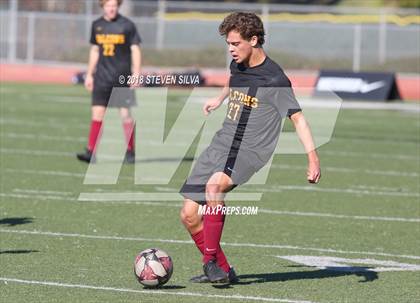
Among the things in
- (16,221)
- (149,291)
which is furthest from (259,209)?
(149,291)

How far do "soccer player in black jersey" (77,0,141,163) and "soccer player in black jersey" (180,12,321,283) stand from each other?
6329mm

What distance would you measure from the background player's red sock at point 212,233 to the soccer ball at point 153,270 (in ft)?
0.94

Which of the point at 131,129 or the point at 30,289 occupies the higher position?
the point at 30,289

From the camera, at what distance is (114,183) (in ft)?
40.2

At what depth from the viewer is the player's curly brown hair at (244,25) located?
728cm

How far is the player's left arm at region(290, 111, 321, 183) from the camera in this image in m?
7.16

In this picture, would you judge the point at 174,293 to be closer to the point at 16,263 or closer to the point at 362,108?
the point at 16,263

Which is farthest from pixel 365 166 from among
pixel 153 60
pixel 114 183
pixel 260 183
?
pixel 153 60

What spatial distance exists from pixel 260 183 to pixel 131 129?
2.02 meters

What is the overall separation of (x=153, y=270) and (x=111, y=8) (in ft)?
22.7

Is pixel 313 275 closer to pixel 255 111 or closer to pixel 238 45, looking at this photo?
pixel 255 111

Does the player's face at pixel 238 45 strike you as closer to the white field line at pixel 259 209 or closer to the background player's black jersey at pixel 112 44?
the white field line at pixel 259 209

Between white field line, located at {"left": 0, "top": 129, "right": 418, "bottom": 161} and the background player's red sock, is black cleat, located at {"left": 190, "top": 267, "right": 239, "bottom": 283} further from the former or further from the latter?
white field line, located at {"left": 0, "top": 129, "right": 418, "bottom": 161}

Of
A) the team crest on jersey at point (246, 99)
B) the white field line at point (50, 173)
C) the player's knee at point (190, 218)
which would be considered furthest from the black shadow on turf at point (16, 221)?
the team crest on jersey at point (246, 99)
